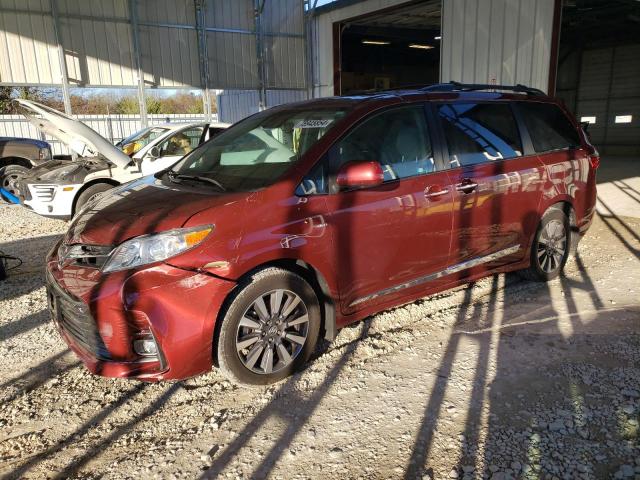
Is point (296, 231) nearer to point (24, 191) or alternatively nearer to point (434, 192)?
point (434, 192)

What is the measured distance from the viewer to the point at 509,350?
11.6 feet

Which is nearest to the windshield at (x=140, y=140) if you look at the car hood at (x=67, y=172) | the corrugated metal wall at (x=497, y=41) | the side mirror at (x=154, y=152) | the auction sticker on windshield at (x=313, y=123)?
the side mirror at (x=154, y=152)

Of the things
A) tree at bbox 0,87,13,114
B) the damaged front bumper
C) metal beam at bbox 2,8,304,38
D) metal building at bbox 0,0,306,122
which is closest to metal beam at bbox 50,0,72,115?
metal building at bbox 0,0,306,122

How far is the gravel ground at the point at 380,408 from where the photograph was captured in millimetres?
2451

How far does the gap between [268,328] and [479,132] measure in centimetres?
241

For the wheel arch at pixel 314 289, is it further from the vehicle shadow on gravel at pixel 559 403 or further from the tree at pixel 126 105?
the tree at pixel 126 105

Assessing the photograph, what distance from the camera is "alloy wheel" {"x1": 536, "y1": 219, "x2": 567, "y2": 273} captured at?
15.5ft

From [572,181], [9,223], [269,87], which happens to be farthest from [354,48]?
[572,181]

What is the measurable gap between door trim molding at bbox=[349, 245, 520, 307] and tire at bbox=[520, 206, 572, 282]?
37cm

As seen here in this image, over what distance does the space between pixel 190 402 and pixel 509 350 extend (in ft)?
7.12

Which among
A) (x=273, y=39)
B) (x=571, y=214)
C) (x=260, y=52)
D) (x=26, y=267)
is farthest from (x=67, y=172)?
(x=273, y=39)

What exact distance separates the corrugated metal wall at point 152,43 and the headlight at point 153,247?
12.5 metres

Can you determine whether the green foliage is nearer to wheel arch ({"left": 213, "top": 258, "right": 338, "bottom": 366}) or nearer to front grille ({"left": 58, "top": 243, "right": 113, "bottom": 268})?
front grille ({"left": 58, "top": 243, "right": 113, "bottom": 268})

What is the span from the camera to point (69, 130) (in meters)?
7.14
